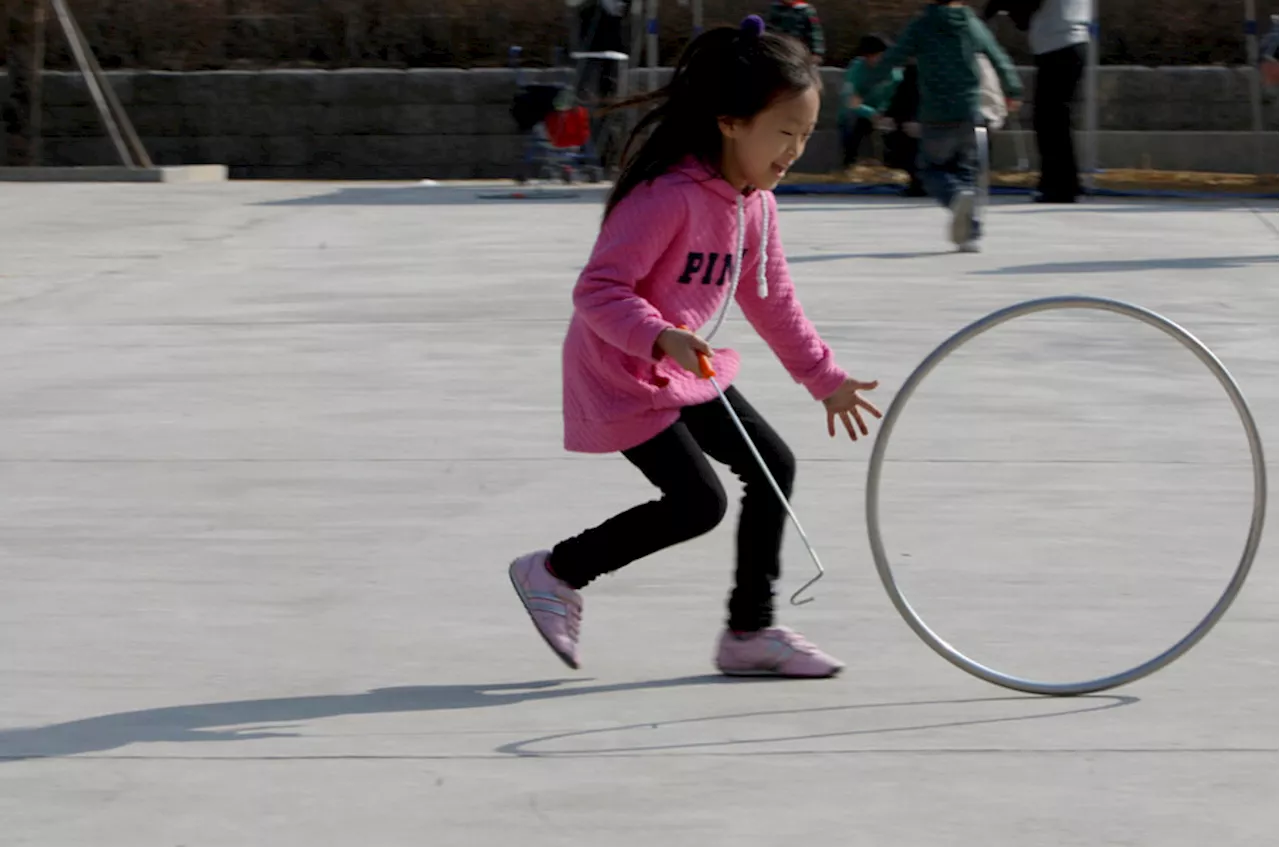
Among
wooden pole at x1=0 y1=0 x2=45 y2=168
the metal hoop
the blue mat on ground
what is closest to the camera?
the metal hoop

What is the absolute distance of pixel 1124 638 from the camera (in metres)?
4.48

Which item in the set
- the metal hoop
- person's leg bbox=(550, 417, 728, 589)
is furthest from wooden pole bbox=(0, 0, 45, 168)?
the metal hoop

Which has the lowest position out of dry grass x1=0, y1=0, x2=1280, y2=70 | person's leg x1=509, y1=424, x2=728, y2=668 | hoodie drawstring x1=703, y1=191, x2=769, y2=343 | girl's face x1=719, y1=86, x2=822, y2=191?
person's leg x1=509, y1=424, x2=728, y2=668

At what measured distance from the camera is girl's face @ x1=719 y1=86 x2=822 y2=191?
13.1 ft

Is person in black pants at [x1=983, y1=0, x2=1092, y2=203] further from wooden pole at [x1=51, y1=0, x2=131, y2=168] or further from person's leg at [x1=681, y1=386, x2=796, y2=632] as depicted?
person's leg at [x1=681, y1=386, x2=796, y2=632]

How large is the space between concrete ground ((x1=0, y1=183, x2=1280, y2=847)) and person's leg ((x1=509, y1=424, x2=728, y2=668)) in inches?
6.0

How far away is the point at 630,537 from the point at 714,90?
2.98ft

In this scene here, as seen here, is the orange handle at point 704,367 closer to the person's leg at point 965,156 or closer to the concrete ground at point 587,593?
the concrete ground at point 587,593

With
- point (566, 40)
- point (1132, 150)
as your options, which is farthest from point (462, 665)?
point (566, 40)

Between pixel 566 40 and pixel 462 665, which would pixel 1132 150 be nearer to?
pixel 566 40

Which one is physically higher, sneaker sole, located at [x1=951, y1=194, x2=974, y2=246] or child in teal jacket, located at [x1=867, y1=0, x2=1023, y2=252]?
child in teal jacket, located at [x1=867, y1=0, x2=1023, y2=252]

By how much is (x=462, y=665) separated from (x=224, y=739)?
0.64 meters

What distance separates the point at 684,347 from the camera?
3.78m

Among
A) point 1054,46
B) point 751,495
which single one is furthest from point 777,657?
point 1054,46
